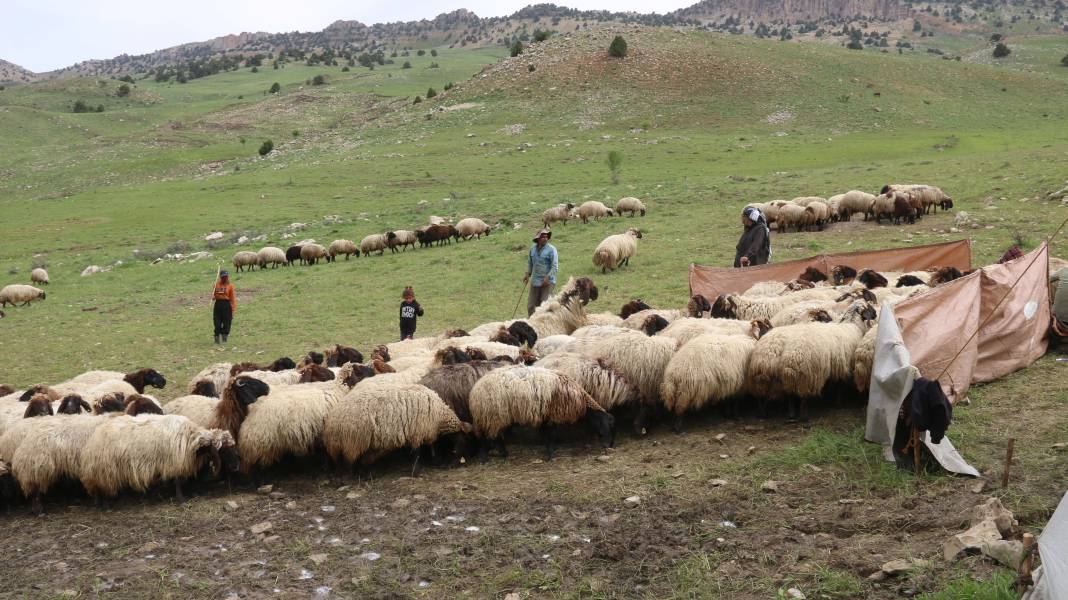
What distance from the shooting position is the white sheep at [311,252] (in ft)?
81.9

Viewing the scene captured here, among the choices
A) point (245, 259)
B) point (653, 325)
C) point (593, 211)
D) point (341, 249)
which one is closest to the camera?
point (653, 325)

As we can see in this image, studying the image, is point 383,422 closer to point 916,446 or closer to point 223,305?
point 916,446

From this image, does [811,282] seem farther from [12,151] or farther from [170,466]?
[12,151]

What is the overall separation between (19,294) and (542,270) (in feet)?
56.3

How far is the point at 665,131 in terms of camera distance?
48531mm

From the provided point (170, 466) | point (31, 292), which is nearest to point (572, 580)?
point (170, 466)

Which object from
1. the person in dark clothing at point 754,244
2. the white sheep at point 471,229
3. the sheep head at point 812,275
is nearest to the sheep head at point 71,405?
the person in dark clothing at point 754,244

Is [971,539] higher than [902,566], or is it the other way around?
[971,539]

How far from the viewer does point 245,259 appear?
25188mm

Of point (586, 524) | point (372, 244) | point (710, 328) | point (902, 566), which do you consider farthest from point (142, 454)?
point (372, 244)

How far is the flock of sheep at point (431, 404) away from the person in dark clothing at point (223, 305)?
19.5ft

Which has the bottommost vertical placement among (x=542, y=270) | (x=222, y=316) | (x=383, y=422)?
(x=222, y=316)

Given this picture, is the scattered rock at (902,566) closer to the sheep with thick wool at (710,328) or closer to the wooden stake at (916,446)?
the wooden stake at (916,446)

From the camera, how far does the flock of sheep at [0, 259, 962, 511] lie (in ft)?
25.9
